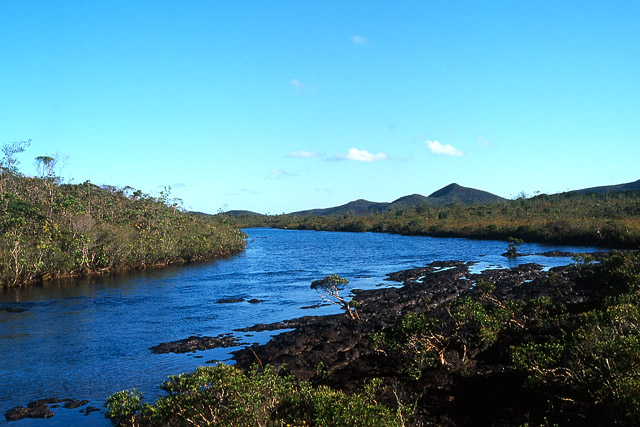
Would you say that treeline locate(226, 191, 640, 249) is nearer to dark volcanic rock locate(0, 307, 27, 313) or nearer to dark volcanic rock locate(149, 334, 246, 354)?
dark volcanic rock locate(149, 334, 246, 354)

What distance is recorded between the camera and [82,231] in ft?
119

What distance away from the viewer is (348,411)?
766 centimetres

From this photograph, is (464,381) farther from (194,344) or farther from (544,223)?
(544,223)

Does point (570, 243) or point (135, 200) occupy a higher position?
point (135, 200)

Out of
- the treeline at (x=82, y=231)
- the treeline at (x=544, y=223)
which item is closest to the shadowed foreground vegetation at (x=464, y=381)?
the treeline at (x=82, y=231)

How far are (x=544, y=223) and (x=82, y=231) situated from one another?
171 feet

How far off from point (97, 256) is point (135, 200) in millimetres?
14761

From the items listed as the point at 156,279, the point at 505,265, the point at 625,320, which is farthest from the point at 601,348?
the point at 156,279

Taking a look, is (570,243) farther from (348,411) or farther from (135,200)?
(348,411)

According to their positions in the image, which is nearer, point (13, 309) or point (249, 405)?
point (249, 405)

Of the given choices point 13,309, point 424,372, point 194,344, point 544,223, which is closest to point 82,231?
Answer: point 13,309

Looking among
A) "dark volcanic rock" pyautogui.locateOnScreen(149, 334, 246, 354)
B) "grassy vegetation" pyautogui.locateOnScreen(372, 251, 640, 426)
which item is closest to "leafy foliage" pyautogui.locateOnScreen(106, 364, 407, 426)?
"grassy vegetation" pyautogui.locateOnScreen(372, 251, 640, 426)

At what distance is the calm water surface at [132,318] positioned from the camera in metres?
15.2

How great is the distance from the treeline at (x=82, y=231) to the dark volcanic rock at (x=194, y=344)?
58.7 ft
